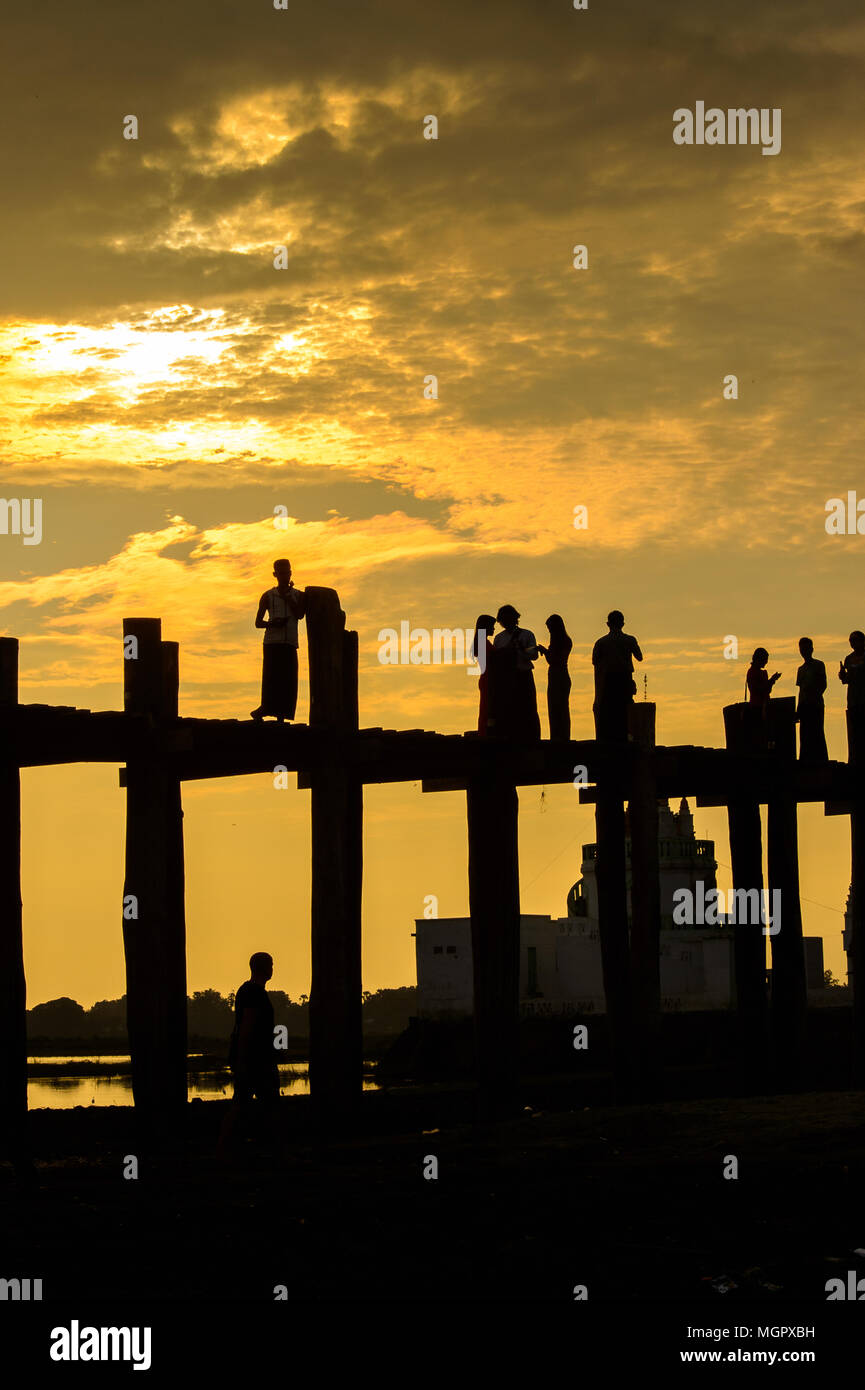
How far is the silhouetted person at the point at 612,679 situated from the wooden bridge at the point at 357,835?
0.22 meters

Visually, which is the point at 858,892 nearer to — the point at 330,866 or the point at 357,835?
the point at 357,835

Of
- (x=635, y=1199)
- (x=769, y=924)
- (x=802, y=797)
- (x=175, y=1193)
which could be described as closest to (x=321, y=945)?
(x=175, y=1193)

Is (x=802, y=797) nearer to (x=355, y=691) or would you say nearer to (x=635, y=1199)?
(x=355, y=691)

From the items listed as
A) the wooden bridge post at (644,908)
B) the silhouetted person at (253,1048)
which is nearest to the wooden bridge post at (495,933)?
the wooden bridge post at (644,908)

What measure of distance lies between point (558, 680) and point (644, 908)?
258 centimetres

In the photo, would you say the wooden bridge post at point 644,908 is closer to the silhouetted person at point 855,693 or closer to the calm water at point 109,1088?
the silhouetted person at point 855,693

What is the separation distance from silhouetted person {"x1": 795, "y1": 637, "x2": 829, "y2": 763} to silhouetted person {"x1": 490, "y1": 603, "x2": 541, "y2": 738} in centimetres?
455

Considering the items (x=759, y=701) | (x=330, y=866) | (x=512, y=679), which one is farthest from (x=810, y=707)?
(x=330, y=866)

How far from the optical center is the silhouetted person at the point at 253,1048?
14.4 m

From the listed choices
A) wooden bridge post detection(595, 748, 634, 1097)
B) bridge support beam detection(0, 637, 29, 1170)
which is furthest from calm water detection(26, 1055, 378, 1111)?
bridge support beam detection(0, 637, 29, 1170)

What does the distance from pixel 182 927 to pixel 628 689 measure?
5.32 meters

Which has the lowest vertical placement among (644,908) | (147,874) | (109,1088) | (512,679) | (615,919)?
(109,1088)

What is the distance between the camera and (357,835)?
20.3 metres

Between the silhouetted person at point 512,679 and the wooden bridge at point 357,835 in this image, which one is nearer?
the wooden bridge at point 357,835
